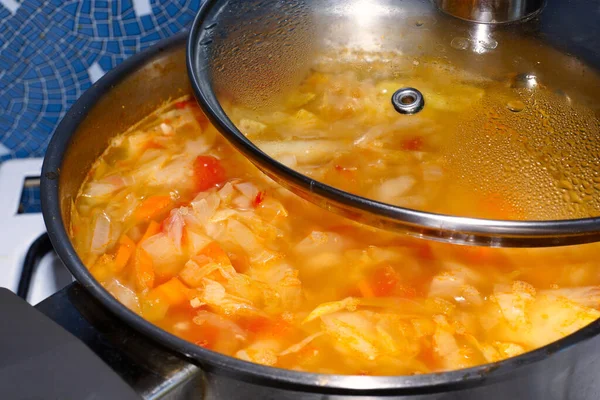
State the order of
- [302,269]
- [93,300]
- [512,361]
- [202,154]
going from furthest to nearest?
[202,154], [302,269], [93,300], [512,361]

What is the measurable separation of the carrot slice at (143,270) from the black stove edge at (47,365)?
34cm

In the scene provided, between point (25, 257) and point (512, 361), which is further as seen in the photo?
point (25, 257)

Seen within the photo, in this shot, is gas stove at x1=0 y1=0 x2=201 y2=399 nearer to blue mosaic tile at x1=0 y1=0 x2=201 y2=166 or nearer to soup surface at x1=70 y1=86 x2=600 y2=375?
blue mosaic tile at x1=0 y1=0 x2=201 y2=166

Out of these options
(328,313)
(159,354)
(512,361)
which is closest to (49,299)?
(159,354)

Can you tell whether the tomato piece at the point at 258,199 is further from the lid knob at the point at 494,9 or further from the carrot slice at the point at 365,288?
the lid knob at the point at 494,9

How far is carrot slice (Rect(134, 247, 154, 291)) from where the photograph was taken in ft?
4.60

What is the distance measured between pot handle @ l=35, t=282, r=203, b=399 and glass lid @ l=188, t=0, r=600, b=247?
35 centimetres

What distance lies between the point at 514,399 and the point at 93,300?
70 cm

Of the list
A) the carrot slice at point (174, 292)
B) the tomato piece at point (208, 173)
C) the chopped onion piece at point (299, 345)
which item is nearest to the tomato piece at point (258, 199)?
the tomato piece at point (208, 173)

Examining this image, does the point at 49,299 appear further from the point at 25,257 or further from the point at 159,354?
the point at 25,257

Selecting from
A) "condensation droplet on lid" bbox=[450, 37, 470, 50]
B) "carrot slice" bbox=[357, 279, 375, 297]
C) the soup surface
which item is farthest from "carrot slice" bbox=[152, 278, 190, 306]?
"condensation droplet on lid" bbox=[450, 37, 470, 50]

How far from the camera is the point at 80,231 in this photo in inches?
60.4

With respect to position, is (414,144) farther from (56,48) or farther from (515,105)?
(56,48)

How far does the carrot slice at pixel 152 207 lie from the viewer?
5.17 feet
